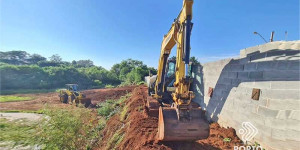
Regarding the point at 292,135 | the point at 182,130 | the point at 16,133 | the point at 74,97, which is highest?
the point at 292,135

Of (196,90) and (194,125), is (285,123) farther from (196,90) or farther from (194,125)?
(196,90)

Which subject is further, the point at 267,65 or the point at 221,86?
the point at 221,86

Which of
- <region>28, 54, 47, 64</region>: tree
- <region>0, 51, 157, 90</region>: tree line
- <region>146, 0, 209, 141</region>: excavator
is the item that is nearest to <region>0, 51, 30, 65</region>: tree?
<region>28, 54, 47, 64</region>: tree

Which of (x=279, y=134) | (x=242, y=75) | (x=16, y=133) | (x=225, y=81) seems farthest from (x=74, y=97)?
(x=279, y=134)

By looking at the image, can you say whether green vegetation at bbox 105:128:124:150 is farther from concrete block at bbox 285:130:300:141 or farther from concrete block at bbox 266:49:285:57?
concrete block at bbox 266:49:285:57

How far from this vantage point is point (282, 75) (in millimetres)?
2975

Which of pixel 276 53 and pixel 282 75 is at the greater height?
pixel 276 53

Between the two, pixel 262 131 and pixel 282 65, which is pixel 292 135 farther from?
pixel 282 65

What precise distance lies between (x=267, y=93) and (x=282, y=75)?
18.5 inches

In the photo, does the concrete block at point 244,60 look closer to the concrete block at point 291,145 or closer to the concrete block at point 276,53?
the concrete block at point 276,53

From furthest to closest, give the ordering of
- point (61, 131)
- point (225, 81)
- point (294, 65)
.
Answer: point (225, 81) < point (61, 131) < point (294, 65)

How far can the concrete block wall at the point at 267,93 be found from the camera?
9.20 feet

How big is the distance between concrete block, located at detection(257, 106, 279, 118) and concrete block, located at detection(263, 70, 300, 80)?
0.66 meters

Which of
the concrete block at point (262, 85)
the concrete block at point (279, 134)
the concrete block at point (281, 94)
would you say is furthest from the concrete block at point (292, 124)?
the concrete block at point (262, 85)
